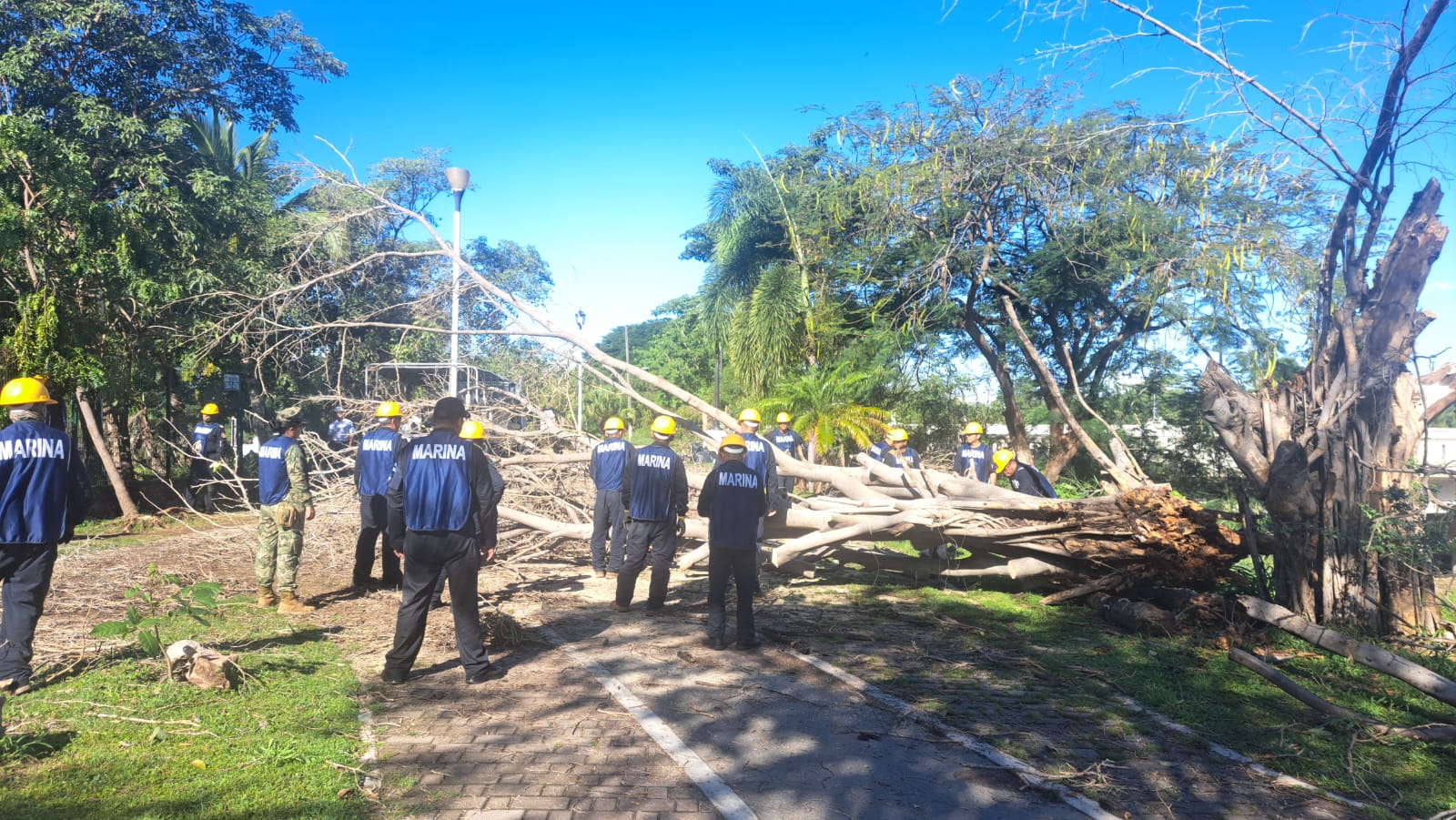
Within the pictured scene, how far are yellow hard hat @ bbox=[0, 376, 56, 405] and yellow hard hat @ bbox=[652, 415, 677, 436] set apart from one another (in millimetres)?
4805

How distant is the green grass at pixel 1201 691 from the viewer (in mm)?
4633

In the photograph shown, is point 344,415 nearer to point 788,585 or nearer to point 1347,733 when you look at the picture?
point 788,585

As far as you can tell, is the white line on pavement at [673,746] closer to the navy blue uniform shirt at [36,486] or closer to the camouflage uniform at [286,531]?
the camouflage uniform at [286,531]

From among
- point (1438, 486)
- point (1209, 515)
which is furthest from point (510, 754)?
point (1438, 486)

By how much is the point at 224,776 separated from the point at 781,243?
18.6m

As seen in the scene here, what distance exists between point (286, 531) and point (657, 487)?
3286 mm

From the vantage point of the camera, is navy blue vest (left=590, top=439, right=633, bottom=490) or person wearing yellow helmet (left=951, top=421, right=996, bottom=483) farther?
person wearing yellow helmet (left=951, top=421, right=996, bottom=483)

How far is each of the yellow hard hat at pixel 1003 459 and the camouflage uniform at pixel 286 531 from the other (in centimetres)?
765

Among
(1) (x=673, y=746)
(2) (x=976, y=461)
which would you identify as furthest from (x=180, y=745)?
(2) (x=976, y=461)

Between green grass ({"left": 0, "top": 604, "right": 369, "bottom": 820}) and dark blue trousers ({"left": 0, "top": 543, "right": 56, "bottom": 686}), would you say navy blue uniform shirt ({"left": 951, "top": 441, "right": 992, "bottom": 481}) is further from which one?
dark blue trousers ({"left": 0, "top": 543, "right": 56, "bottom": 686})

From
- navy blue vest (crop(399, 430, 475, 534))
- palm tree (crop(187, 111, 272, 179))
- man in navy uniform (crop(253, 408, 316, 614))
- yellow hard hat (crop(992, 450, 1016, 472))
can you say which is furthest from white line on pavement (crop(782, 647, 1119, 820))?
palm tree (crop(187, 111, 272, 179))

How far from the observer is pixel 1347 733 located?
16.9 ft

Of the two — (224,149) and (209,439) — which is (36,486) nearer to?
(209,439)

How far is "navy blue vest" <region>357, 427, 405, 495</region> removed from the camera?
8.53 meters
